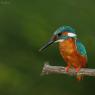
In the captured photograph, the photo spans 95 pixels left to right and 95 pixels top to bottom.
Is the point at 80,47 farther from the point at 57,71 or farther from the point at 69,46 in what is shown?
the point at 57,71

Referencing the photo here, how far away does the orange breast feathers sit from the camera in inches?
124

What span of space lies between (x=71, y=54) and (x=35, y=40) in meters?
2.19

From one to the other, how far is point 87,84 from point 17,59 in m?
0.76

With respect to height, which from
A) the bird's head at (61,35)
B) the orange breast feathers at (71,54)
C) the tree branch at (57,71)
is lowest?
the tree branch at (57,71)

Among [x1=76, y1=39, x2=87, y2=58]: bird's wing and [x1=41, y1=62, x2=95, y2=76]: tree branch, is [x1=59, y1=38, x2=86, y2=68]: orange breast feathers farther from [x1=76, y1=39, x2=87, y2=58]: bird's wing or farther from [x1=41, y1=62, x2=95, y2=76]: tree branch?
[x1=41, y1=62, x2=95, y2=76]: tree branch

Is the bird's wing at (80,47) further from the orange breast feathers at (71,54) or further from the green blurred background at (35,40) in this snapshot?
the green blurred background at (35,40)

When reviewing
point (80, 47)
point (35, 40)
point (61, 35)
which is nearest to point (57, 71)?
point (61, 35)

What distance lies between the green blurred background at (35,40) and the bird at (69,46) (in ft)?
6.46

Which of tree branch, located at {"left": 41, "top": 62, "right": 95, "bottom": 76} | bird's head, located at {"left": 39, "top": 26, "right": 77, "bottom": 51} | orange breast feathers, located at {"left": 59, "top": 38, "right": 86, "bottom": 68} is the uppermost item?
bird's head, located at {"left": 39, "top": 26, "right": 77, "bottom": 51}

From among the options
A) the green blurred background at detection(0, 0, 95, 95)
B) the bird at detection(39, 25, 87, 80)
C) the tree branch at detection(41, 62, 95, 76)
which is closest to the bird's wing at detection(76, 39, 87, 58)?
the bird at detection(39, 25, 87, 80)

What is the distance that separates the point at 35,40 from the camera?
5395 millimetres

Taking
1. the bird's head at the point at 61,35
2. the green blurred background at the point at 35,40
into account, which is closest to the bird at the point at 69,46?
the bird's head at the point at 61,35

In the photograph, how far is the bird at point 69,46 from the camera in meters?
3.04

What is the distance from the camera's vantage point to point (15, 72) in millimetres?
5344
